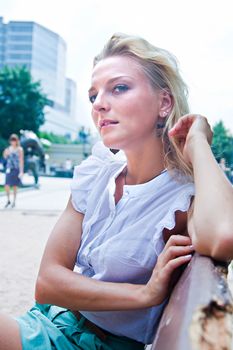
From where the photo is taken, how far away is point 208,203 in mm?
1005

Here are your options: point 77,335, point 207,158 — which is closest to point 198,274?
point 207,158

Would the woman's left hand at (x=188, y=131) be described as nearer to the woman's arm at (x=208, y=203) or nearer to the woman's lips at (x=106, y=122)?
the woman's arm at (x=208, y=203)

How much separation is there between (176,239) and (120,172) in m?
0.47

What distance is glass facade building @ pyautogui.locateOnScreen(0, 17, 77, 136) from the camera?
9931 cm

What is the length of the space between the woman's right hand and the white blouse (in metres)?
0.12

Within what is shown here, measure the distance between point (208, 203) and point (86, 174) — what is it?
61 cm

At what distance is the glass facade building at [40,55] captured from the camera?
99312 mm

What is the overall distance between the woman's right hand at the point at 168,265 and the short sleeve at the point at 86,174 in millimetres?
422

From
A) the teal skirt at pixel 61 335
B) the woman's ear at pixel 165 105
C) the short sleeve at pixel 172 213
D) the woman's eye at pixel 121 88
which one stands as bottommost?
the teal skirt at pixel 61 335

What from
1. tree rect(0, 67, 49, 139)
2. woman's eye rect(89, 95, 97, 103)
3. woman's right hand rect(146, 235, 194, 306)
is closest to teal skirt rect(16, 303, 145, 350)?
woman's right hand rect(146, 235, 194, 306)

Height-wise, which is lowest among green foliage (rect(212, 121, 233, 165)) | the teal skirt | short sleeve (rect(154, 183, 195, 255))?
the teal skirt

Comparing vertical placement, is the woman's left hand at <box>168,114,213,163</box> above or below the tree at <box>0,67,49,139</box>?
below

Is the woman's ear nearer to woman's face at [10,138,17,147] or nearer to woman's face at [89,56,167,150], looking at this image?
woman's face at [89,56,167,150]

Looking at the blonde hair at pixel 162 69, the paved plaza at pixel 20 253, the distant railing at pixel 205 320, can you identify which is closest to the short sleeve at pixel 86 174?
the blonde hair at pixel 162 69
